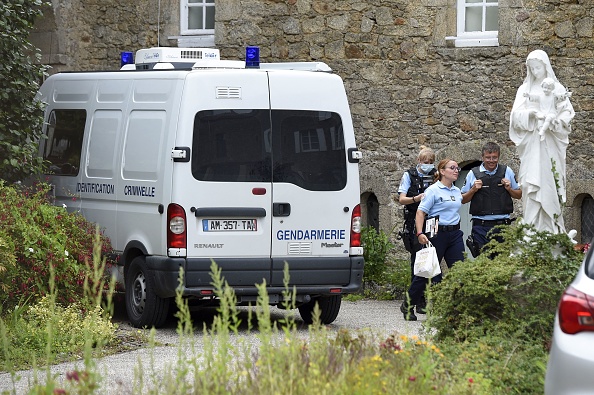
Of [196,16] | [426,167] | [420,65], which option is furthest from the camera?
[196,16]

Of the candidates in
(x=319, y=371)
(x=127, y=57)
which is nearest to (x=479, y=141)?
(x=127, y=57)

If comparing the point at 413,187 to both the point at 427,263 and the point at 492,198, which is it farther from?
the point at 427,263

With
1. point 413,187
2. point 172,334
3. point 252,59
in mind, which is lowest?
point 172,334

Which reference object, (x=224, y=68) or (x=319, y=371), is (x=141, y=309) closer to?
(x=224, y=68)

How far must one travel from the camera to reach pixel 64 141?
12.9m

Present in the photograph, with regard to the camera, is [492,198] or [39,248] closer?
[39,248]

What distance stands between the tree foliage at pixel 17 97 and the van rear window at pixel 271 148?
7.59 feet

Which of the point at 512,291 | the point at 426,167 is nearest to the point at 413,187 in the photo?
the point at 426,167

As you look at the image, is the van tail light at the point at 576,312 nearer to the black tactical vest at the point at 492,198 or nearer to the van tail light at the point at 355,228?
the van tail light at the point at 355,228

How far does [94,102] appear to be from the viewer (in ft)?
40.8

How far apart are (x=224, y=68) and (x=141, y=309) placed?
90.4 inches

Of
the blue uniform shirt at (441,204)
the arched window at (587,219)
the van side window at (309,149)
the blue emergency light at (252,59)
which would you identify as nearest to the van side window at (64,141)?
the blue emergency light at (252,59)

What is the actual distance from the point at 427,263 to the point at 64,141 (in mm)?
3940

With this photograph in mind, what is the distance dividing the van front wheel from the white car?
239 inches
